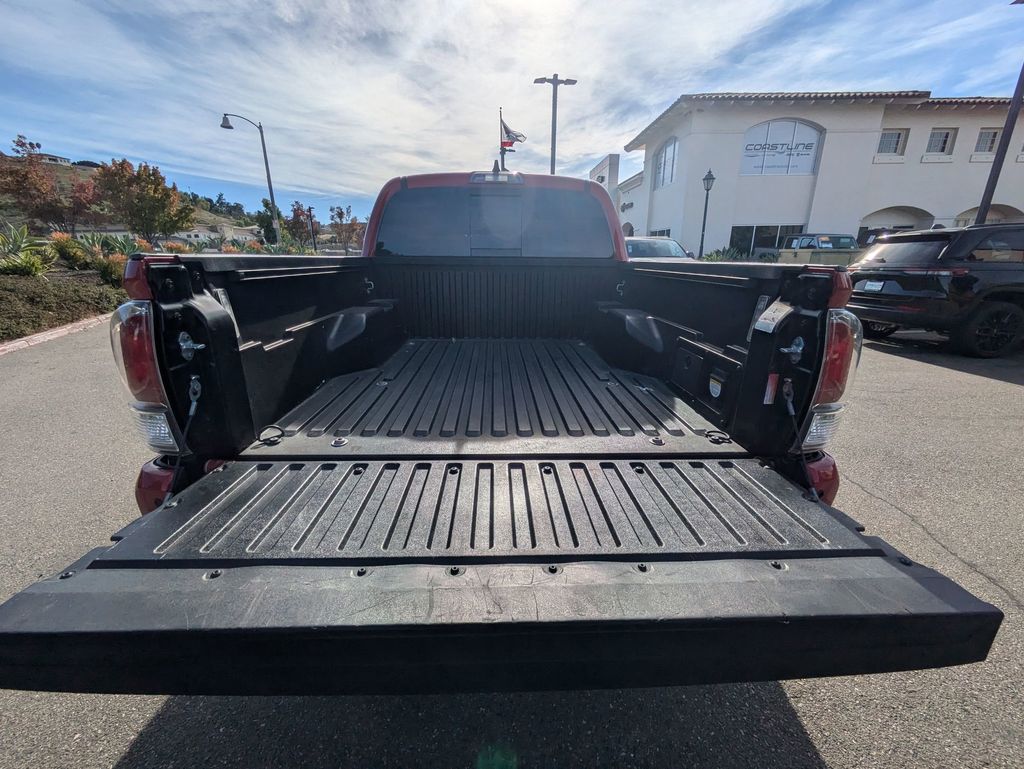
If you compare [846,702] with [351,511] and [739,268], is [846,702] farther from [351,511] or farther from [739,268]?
[351,511]

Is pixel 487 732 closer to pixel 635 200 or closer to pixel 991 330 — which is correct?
pixel 991 330

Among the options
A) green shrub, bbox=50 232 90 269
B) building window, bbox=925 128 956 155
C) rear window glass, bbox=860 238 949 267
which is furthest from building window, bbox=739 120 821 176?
green shrub, bbox=50 232 90 269

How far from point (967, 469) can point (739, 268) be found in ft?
12.1

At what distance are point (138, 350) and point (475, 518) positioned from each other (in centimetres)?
141

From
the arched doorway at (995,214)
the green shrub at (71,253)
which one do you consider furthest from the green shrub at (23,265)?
the arched doorway at (995,214)

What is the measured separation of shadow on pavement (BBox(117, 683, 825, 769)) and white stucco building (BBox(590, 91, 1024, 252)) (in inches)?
1025

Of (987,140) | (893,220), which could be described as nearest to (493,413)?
(893,220)

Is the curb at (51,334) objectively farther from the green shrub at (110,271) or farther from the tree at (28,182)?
the tree at (28,182)

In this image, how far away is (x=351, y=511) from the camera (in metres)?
1.62

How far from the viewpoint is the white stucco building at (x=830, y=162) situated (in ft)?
74.0

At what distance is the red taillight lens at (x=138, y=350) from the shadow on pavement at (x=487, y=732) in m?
1.35

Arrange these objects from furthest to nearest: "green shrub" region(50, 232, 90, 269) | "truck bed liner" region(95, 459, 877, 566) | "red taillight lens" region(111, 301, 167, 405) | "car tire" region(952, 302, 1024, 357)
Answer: "green shrub" region(50, 232, 90, 269), "car tire" region(952, 302, 1024, 357), "red taillight lens" region(111, 301, 167, 405), "truck bed liner" region(95, 459, 877, 566)

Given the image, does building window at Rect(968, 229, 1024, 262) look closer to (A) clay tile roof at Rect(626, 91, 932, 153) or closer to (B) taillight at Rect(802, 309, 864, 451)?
(B) taillight at Rect(802, 309, 864, 451)

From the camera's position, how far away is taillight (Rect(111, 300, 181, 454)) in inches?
64.2
